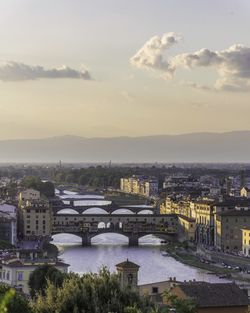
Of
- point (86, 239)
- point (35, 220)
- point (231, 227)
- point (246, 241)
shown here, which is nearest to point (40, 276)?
point (246, 241)

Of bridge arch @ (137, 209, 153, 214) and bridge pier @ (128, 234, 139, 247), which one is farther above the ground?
bridge arch @ (137, 209, 153, 214)

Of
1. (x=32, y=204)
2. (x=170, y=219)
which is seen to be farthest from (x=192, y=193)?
(x=32, y=204)

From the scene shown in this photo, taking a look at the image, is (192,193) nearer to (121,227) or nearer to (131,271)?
(121,227)

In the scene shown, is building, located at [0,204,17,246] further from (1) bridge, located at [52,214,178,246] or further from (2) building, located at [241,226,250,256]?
(2) building, located at [241,226,250,256]

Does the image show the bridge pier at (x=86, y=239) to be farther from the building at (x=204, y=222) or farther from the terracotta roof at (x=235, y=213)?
the terracotta roof at (x=235, y=213)

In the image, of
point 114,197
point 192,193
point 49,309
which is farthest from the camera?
point 114,197

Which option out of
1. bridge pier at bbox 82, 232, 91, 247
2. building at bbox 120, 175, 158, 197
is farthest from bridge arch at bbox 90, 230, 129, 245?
building at bbox 120, 175, 158, 197
